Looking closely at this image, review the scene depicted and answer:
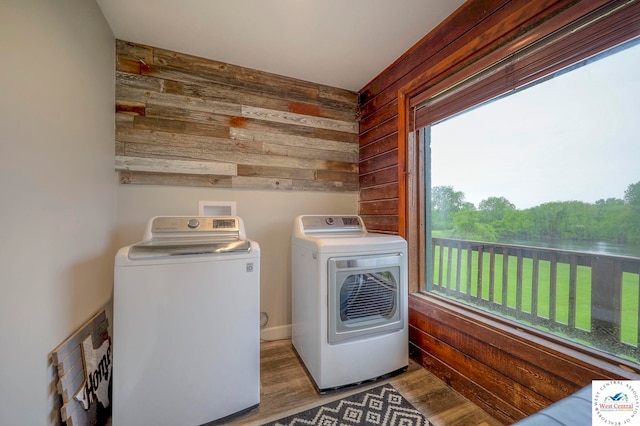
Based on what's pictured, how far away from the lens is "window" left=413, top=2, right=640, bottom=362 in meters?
1.02

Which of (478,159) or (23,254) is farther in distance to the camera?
(478,159)

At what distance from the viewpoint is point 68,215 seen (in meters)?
1.20

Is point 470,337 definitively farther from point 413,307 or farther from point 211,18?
point 211,18

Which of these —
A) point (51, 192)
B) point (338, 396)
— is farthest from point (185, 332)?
point (338, 396)

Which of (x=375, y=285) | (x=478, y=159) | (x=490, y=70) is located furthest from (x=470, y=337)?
(x=490, y=70)

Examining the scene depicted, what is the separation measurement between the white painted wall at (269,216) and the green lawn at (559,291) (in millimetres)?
1434

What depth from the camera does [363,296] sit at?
164 centimetres

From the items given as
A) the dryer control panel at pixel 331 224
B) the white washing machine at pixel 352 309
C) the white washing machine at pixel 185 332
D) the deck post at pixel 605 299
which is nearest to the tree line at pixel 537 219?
the deck post at pixel 605 299

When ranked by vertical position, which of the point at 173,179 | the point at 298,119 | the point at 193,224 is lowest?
the point at 193,224

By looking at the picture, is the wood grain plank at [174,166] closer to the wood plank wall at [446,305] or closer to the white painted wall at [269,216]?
the white painted wall at [269,216]

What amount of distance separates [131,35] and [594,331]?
3.29 metres

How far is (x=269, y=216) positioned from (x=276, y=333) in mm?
1086

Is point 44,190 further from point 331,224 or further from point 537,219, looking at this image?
point 537,219

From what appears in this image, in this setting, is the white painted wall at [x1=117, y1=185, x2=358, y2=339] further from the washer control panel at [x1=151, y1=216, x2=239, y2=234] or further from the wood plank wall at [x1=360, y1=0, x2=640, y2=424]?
the wood plank wall at [x1=360, y1=0, x2=640, y2=424]
